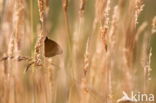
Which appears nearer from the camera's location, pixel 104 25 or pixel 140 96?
pixel 104 25

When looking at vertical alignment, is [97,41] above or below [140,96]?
above

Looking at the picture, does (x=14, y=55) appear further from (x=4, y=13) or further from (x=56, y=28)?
(x=56, y=28)

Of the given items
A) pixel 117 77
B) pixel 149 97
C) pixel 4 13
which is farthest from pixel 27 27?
pixel 149 97

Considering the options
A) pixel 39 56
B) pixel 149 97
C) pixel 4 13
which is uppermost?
pixel 4 13

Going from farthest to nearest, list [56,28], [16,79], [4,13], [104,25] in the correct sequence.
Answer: [56,28]
[4,13]
[16,79]
[104,25]

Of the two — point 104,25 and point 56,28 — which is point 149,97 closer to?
point 104,25

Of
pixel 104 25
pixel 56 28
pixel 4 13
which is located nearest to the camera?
pixel 104 25
